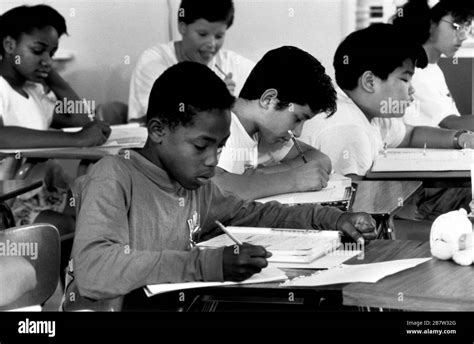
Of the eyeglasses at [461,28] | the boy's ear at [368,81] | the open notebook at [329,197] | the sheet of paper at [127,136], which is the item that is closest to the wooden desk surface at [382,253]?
the open notebook at [329,197]

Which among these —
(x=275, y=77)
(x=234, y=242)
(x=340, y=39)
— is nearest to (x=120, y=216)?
(x=234, y=242)

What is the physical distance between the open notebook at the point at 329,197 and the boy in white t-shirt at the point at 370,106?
33 centimetres

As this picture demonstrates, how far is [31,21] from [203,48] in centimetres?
59

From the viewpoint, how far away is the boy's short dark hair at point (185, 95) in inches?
70.8

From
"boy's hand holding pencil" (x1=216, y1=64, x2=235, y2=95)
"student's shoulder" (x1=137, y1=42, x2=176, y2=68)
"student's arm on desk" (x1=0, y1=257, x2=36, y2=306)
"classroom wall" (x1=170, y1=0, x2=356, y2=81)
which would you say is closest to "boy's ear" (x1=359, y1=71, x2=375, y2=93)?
"classroom wall" (x1=170, y1=0, x2=356, y2=81)

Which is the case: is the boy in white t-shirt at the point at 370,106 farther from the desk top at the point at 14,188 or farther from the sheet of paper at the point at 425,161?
the desk top at the point at 14,188

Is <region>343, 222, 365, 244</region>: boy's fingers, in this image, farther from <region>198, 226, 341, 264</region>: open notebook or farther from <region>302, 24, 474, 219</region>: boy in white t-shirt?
<region>302, 24, 474, 219</region>: boy in white t-shirt

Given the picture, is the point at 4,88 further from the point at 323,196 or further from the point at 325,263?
the point at 325,263

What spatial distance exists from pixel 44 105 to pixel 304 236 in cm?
159

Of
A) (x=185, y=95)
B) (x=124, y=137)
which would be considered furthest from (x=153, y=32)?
(x=185, y=95)

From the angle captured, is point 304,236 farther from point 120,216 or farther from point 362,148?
point 362,148

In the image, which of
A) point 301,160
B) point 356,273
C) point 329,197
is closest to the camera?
point 356,273

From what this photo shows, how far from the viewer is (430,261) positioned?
163 cm

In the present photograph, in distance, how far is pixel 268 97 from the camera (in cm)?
246
